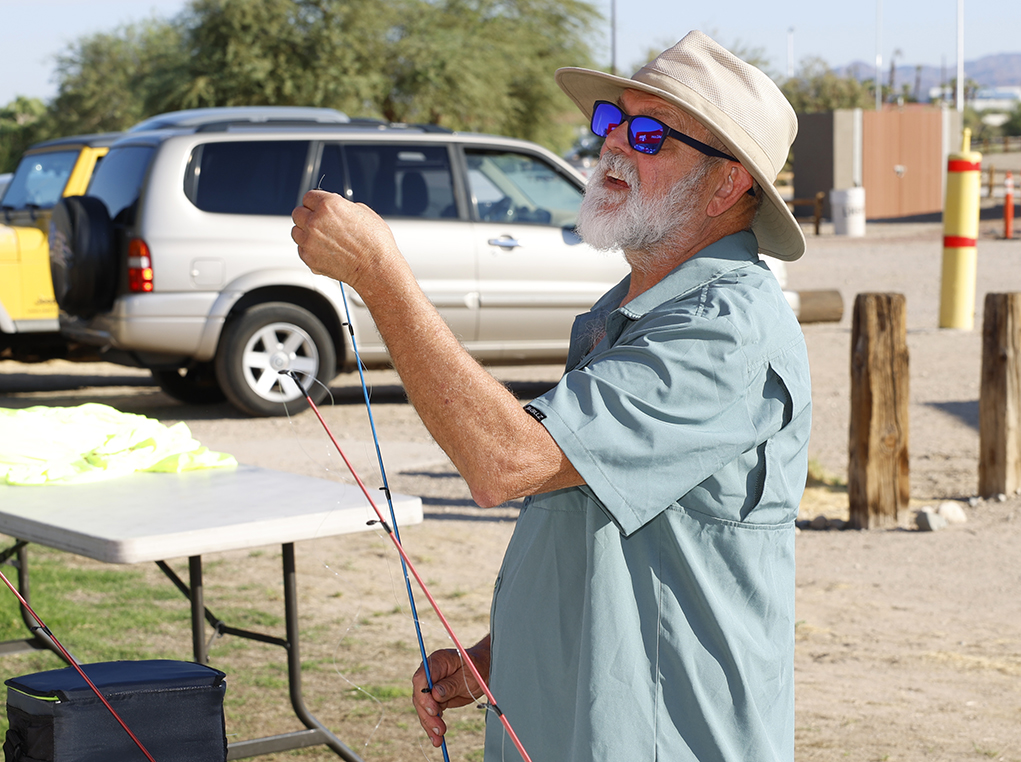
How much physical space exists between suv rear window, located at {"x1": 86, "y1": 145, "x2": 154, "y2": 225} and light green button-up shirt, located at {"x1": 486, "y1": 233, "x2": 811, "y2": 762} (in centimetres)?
780

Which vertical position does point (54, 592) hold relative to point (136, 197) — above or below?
below

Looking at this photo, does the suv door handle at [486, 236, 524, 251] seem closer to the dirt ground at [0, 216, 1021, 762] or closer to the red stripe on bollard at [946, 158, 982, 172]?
the dirt ground at [0, 216, 1021, 762]

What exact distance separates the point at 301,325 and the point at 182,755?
6.83 metres

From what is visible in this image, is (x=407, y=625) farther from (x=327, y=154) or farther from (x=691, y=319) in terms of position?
(x=327, y=154)

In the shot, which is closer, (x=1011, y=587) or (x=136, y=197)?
(x=1011, y=587)

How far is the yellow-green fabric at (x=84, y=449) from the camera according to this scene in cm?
353

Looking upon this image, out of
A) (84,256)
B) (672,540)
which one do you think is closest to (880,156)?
(84,256)

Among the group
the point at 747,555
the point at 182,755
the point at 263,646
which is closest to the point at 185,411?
the point at 263,646

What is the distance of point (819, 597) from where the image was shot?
222 inches

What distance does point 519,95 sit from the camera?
100 ft

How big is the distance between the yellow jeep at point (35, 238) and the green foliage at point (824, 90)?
Answer: 4639 cm

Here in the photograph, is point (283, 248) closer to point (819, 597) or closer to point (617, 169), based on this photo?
point (819, 597)

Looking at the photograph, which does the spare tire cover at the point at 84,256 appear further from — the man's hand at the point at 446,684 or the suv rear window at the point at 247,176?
the man's hand at the point at 446,684

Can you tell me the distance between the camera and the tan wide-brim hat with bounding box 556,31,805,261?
6.14 ft
